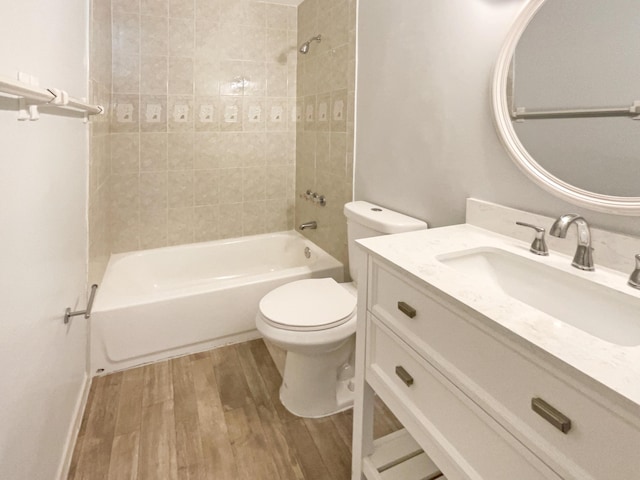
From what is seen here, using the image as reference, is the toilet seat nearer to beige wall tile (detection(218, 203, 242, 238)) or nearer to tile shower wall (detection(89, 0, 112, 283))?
tile shower wall (detection(89, 0, 112, 283))

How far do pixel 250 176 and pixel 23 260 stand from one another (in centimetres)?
214

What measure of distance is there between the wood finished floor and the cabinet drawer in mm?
565

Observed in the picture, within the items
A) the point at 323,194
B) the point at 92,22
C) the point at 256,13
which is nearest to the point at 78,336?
the point at 92,22

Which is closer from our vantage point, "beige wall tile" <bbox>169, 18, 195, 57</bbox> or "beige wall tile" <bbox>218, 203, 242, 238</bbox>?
"beige wall tile" <bbox>169, 18, 195, 57</bbox>

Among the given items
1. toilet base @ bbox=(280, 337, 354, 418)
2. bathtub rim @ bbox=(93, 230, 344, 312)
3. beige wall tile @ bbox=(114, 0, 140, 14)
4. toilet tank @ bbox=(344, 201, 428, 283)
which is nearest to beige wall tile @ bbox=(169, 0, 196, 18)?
beige wall tile @ bbox=(114, 0, 140, 14)

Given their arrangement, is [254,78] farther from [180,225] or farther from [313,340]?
[313,340]

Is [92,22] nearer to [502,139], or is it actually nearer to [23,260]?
[23,260]

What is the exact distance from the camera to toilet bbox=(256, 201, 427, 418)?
157 cm

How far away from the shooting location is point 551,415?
63cm

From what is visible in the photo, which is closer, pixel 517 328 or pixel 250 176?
pixel 517 328

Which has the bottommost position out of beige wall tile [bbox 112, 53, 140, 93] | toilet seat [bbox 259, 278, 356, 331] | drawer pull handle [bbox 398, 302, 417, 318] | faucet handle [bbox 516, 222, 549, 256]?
toilet seat [bbox 259, 278, 356, 331]

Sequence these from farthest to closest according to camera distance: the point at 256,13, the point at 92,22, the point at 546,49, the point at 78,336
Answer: the point at 256,13, the point at 92,22, the point at 78,336, the point at 546,49

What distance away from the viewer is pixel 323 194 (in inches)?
103

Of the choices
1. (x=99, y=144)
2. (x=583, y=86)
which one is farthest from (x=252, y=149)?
(x=583, y=86)
